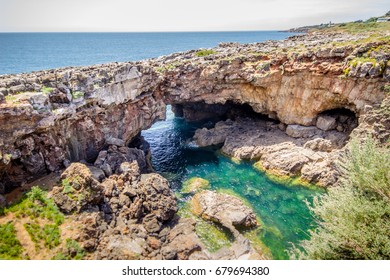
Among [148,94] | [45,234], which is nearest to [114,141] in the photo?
[148,94]

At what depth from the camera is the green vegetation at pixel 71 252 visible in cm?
1625

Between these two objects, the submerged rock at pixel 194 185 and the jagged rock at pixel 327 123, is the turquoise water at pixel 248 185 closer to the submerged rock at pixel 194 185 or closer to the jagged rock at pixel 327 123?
the submerged rock at pixel 194 185

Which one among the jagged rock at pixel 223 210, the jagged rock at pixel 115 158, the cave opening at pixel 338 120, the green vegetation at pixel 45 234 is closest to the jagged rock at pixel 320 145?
the cave opening at pixel 338 120

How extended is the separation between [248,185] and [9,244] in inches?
899

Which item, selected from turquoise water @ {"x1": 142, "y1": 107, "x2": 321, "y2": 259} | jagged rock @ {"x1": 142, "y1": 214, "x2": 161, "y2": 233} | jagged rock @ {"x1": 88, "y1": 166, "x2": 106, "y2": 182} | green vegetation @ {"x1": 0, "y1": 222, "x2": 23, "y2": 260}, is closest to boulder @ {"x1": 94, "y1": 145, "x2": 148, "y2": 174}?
jagged rock @ {"x1": 88, "y1": 166, "x2": 106, "y2": 182}

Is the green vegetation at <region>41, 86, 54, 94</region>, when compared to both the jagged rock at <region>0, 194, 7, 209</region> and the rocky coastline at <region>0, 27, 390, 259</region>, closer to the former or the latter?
the rocky coastline at <region>0, 27, 390, 259</region>

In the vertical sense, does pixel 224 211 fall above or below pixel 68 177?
below

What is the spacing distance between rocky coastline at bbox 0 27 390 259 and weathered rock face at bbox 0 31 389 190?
0.12 metres

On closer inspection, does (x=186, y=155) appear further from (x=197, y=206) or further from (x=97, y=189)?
(x=97, y=189)

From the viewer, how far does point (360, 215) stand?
14.2m

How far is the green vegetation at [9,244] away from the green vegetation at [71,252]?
2244 mm

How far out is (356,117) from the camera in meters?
32.6
